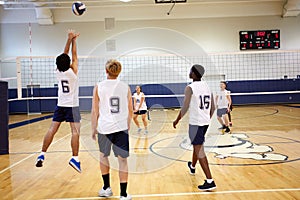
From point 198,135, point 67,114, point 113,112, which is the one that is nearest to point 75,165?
point 67,114

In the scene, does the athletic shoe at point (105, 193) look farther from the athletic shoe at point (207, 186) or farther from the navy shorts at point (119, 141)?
the athletic shoe at point (207, 186)

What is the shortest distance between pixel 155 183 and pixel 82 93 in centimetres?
1158

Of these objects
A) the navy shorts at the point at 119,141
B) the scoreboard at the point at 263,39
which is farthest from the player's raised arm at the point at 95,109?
the scoreboard at the point at 263,39

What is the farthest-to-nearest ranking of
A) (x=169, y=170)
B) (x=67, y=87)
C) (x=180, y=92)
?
(x=180, y=92) < (x=169, y=170) < (x=67, y=87)

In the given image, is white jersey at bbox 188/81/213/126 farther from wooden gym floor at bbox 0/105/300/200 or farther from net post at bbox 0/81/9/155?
net post at bbox 0/81/9/155

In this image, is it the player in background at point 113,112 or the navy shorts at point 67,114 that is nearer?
the player in background at point 113,112

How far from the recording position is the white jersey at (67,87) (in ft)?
13.1

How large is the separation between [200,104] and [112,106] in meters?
1.04

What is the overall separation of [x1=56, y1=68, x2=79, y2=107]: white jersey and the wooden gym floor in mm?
993

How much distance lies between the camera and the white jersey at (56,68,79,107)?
4.00 meters

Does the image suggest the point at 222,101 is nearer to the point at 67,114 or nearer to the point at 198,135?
the point at 198,135

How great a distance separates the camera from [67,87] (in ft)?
13.1

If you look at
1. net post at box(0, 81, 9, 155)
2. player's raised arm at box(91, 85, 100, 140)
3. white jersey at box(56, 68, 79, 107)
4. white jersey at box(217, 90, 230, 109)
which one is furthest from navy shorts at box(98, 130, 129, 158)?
white jersey at box(217, 90, 230, 109)

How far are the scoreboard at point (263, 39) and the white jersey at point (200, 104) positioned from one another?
520 inches
